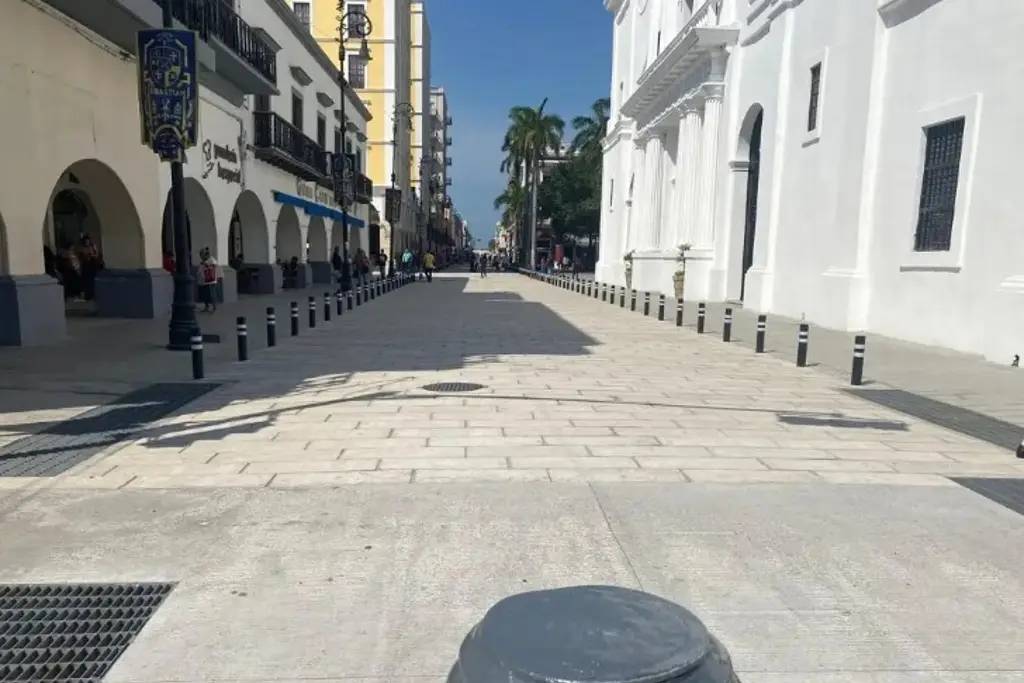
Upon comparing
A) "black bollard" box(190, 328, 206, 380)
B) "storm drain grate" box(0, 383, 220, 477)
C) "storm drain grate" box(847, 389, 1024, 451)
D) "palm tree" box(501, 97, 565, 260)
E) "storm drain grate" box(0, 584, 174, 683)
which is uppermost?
"palm tree" box(501, 97, 565, 260)

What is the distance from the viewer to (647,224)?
122 feet

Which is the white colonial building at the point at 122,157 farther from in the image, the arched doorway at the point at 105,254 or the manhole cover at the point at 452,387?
the manhole cover at the point at 452,387

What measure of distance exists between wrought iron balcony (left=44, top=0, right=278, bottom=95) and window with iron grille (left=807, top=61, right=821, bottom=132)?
15514 mm

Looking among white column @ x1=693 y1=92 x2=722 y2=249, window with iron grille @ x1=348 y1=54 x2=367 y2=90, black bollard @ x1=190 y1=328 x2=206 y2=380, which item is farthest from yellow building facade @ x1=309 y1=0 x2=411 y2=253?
black bollard @ x1=190 y1=328 x2=206 y2=380

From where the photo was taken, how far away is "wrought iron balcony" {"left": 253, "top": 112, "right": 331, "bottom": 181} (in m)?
23.5

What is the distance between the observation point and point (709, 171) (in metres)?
28.1

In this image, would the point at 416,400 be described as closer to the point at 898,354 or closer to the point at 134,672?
the point at 134,672

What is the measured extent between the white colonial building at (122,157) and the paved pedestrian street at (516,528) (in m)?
6.33

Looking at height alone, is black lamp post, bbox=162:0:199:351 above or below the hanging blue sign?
below

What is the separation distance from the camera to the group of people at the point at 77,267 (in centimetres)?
1830

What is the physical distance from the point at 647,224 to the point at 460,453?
32721mm

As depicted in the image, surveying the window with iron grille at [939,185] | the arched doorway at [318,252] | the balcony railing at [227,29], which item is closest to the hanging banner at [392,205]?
the arched doorway at [318,252]

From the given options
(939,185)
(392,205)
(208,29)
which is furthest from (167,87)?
(392,205)

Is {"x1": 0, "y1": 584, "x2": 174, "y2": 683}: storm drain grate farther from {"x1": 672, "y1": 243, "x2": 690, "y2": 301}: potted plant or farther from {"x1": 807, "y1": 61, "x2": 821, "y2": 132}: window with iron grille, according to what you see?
{"x1": 672, "y1": 243, "x2": 690, "y2": 301}: potted plant
